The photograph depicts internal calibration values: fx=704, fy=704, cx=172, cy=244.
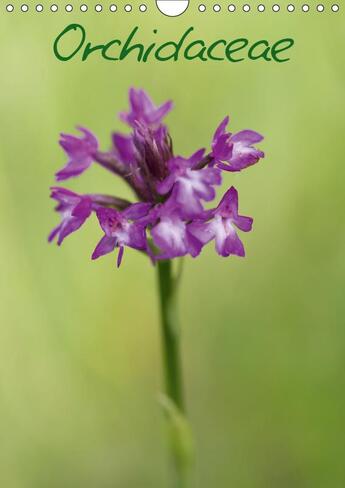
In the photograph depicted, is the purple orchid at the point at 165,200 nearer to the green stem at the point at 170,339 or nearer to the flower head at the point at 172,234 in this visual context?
the flower head at the point at 172,234

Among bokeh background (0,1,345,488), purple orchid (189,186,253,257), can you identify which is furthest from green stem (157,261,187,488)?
bokeh background (0,1,345,488)

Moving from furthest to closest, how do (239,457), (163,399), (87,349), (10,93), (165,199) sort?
1. (10,93)
2. (87,349)
3. (239,457)
4. (163,399)
5. (165,199)

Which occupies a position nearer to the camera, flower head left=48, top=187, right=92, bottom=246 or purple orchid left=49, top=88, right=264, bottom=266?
purple orchid left=49, top=88, right=264, bottom=266

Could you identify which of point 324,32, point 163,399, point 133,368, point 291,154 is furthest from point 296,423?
point 324,32

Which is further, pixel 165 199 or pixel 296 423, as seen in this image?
pixel 296 423

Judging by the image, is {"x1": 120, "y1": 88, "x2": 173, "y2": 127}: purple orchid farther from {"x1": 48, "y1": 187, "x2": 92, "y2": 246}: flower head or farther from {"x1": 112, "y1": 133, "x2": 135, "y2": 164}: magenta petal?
{"x1": 48, "y1": 187, "x2": 92, "y2": 246}: flower head

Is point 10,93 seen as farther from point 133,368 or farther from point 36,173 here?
point 133,368

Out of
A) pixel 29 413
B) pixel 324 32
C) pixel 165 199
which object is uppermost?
pixel 324 32
